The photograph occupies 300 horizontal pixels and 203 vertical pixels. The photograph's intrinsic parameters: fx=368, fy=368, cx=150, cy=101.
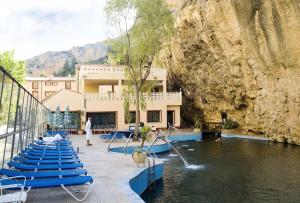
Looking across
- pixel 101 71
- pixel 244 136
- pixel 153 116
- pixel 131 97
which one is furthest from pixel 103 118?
pixel 244 136

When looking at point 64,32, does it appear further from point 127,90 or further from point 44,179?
point 44,179

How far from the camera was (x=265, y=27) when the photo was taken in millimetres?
26422

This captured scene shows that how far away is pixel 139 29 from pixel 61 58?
326ft

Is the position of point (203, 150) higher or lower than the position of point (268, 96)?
lower

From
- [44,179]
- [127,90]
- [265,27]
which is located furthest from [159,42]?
[44,179]

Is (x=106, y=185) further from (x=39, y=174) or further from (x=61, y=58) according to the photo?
(x=61, y=58)

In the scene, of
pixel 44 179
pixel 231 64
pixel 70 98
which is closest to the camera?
pixel 44 179

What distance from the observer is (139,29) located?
82.9 ft

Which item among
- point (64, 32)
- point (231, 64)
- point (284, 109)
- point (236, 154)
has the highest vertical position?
point (64, 32)

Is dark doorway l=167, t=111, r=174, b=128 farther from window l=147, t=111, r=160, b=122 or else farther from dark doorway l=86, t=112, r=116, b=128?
dark doorway l=86, t=112, r=116, b=128

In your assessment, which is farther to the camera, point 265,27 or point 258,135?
point 258,135

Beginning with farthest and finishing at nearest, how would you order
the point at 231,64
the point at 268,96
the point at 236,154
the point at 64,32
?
1. the point at 64,32
2. the point at 231,64
3. the point at 268,96
4. the point at 236,154

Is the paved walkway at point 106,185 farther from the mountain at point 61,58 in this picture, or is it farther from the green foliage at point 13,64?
the mountain at point 61,58

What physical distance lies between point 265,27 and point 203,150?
1017 centimetres
